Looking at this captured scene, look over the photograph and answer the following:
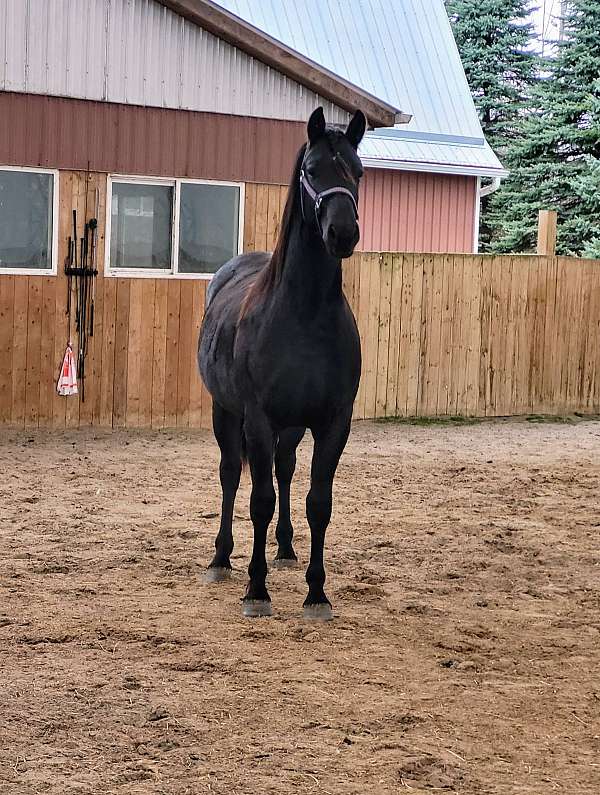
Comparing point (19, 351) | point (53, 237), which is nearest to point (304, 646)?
point (19, 351)

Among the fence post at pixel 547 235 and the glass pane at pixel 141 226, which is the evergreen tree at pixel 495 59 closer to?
the fence post at pixel 547 235

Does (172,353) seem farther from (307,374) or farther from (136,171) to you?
(307,374)

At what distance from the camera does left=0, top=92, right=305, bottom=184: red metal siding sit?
10703 millimetres

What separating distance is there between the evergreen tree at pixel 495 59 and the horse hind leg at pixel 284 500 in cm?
1959

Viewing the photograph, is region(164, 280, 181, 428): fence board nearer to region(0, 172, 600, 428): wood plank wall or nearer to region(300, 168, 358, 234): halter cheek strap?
region(0, 172, 600, 428): wood plank wall

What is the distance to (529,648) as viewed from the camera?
5062 mm

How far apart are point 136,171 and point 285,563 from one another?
19.1ft

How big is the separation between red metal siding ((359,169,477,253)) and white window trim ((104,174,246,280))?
263 inches

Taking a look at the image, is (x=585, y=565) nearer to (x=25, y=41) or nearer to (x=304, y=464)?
(x=304, y=464)

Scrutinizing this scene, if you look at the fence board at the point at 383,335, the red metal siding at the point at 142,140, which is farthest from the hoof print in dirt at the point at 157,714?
the fence board at the point at 383,335

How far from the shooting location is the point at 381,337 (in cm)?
1277

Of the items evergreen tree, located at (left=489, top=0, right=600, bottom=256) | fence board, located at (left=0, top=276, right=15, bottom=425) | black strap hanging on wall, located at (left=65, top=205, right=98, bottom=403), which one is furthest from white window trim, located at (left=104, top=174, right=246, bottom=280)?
evergreen tree, located at (left=489, top=0, right=600, bottom=256)

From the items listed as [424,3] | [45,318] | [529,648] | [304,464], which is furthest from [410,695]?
[424,3]

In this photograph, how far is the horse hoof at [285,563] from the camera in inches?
258
